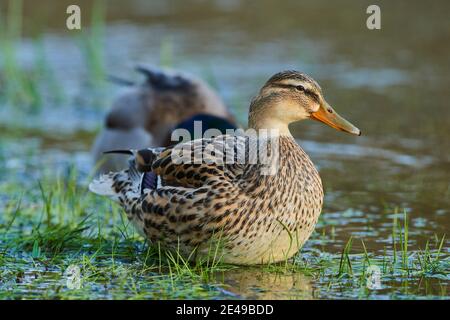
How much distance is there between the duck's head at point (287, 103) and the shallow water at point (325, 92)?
31.7 inches

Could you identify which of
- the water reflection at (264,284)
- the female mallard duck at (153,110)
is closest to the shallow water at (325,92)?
the water reflection at (264,284)

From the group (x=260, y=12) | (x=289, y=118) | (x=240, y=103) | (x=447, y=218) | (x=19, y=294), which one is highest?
(x=260, y=12)

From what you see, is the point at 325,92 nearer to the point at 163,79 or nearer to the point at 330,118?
the point at 163,79

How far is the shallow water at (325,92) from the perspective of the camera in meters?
6.29

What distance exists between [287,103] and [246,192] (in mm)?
573

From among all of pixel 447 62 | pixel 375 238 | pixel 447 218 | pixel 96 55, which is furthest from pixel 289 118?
pixel 447 62

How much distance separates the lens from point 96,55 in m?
10.2

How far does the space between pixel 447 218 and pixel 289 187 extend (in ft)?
5.79

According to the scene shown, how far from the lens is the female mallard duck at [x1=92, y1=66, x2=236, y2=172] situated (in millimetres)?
8766

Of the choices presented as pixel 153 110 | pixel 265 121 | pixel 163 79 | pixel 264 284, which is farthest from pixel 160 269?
pixel 163 79

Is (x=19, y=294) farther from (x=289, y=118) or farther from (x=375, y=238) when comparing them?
(x=375, y=238)

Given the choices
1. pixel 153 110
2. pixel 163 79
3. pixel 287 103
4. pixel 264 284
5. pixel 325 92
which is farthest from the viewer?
pixel 325 92

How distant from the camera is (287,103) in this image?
5359mm

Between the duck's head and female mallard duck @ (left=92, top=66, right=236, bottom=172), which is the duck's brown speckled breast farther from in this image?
female mallard duck @ (left=92, top=66, right=236, bottom=172)
